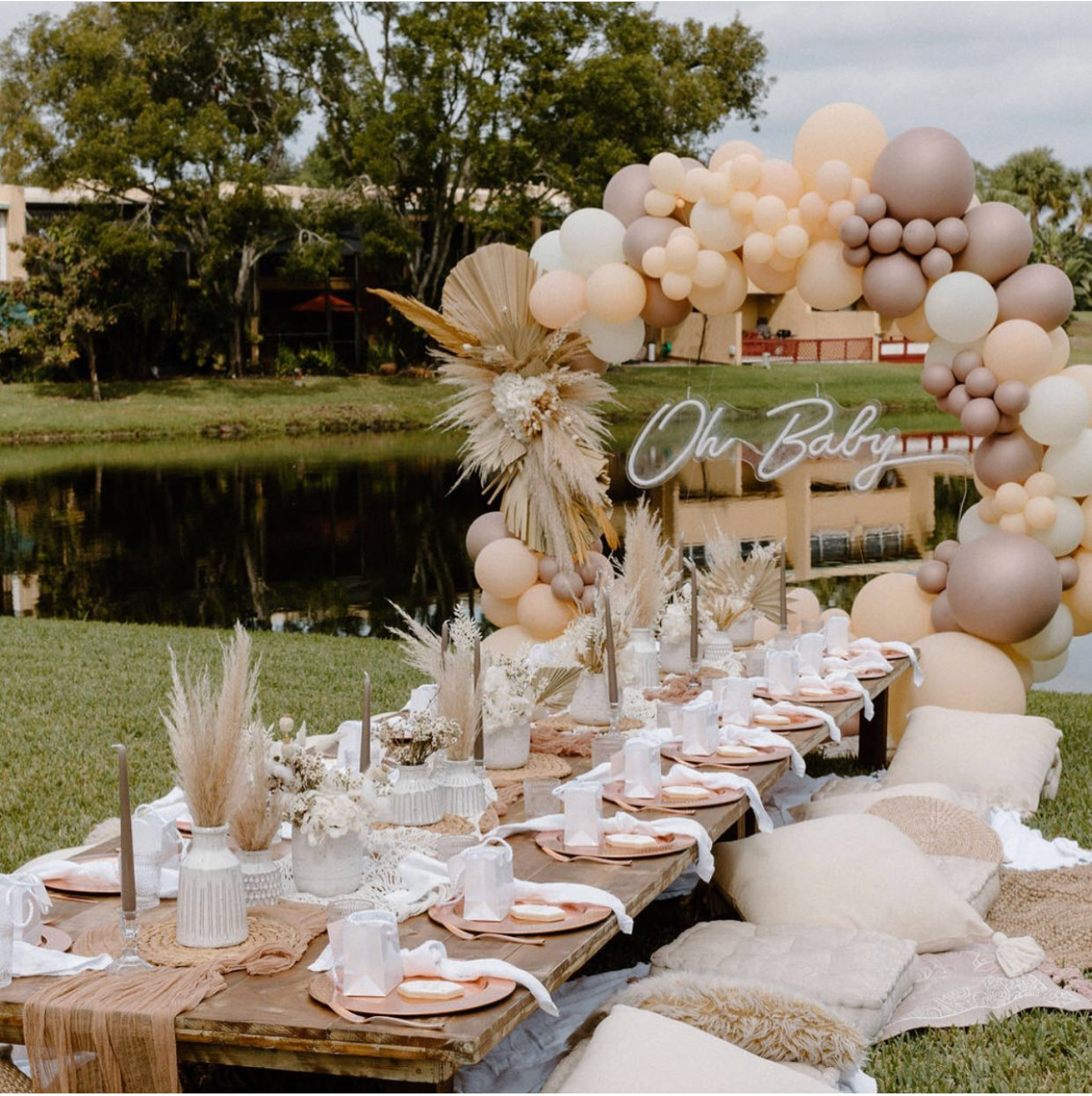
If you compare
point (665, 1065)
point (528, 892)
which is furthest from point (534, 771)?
point (665, 1065)

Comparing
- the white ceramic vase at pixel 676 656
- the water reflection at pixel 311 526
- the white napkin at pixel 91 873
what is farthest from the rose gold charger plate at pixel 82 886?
the water reflection at pixel 311 526

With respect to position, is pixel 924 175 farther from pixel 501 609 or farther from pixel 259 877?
pixel 259 877

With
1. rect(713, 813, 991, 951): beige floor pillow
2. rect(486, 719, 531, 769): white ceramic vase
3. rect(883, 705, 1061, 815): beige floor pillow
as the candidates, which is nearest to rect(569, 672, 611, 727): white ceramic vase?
rect(486, 719, 531, 769): white ceramic vase

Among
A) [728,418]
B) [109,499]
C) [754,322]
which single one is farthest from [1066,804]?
[754,322]

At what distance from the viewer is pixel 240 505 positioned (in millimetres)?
19594

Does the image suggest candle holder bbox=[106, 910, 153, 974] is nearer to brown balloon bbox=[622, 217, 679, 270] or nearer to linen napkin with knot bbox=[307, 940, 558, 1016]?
linen napkin with knot bbox=[307, 940, 558, 1016]

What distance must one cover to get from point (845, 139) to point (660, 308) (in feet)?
4.04

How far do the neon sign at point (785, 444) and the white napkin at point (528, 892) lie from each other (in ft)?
18.2

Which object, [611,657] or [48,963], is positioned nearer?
[48,963]

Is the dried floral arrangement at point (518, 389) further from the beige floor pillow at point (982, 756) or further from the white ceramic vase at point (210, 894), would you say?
the white ceramic vase at point (210, 894)

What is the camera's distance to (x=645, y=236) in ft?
24.5

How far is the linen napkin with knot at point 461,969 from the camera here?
276 cm

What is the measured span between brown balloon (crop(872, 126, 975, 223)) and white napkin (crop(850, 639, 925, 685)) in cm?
201

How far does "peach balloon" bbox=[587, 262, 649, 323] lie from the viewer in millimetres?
7461
